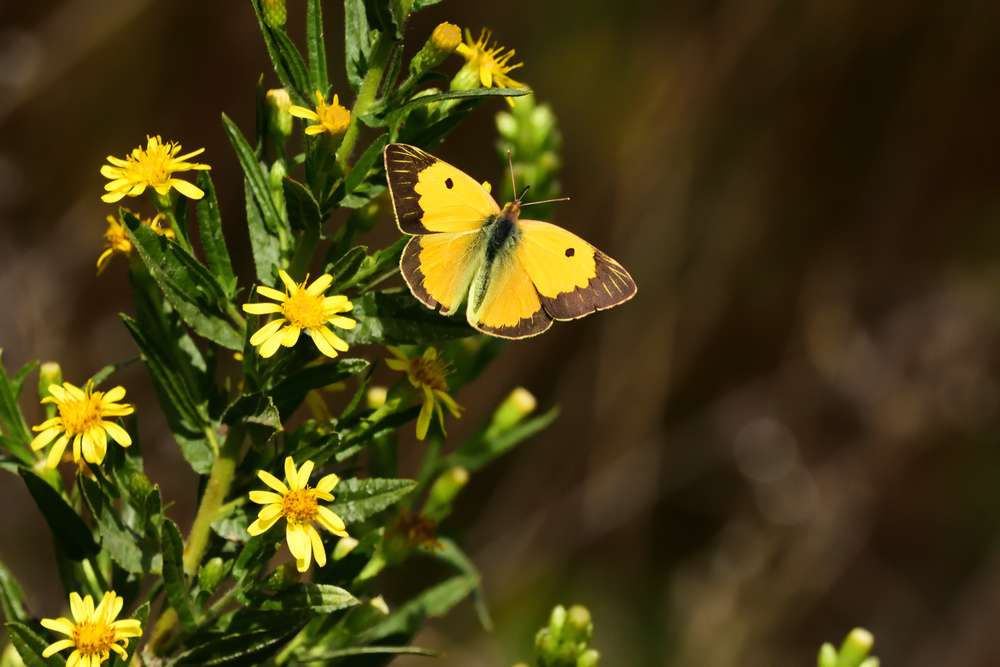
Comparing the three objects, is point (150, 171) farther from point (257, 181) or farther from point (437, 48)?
point (437, 48)

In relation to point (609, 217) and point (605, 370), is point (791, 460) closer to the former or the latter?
point (605, 370)

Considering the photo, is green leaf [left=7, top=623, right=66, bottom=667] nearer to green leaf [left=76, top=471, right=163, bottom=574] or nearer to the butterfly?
green leaf [left=76, top=471, right=163, bottom=574]

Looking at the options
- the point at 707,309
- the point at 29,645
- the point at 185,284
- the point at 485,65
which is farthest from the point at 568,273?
the point at 707,309

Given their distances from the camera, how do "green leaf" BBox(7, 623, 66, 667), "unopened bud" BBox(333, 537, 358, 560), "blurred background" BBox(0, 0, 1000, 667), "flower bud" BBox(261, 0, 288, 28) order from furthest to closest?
"blurred background" BBox(0, 0, 1000, 667)
"unopened bud" BBox(333, 537, 358, 560)
"flower bud" BBox(261, 0, 288, 28)
"green leaf" BBox(7, 623, 66, 667)

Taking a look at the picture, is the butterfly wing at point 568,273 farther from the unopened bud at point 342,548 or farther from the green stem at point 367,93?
the unopened bud at point 342,548

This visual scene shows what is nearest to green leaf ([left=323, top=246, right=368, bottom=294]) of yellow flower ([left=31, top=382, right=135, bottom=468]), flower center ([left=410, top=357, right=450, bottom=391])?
flower center ([left=410, top=357, right=450, bottom=391])

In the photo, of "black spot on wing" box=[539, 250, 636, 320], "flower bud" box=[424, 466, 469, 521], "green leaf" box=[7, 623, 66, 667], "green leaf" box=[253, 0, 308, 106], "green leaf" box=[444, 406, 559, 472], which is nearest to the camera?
"green leaf" box=[7, 623, 66, 667]
